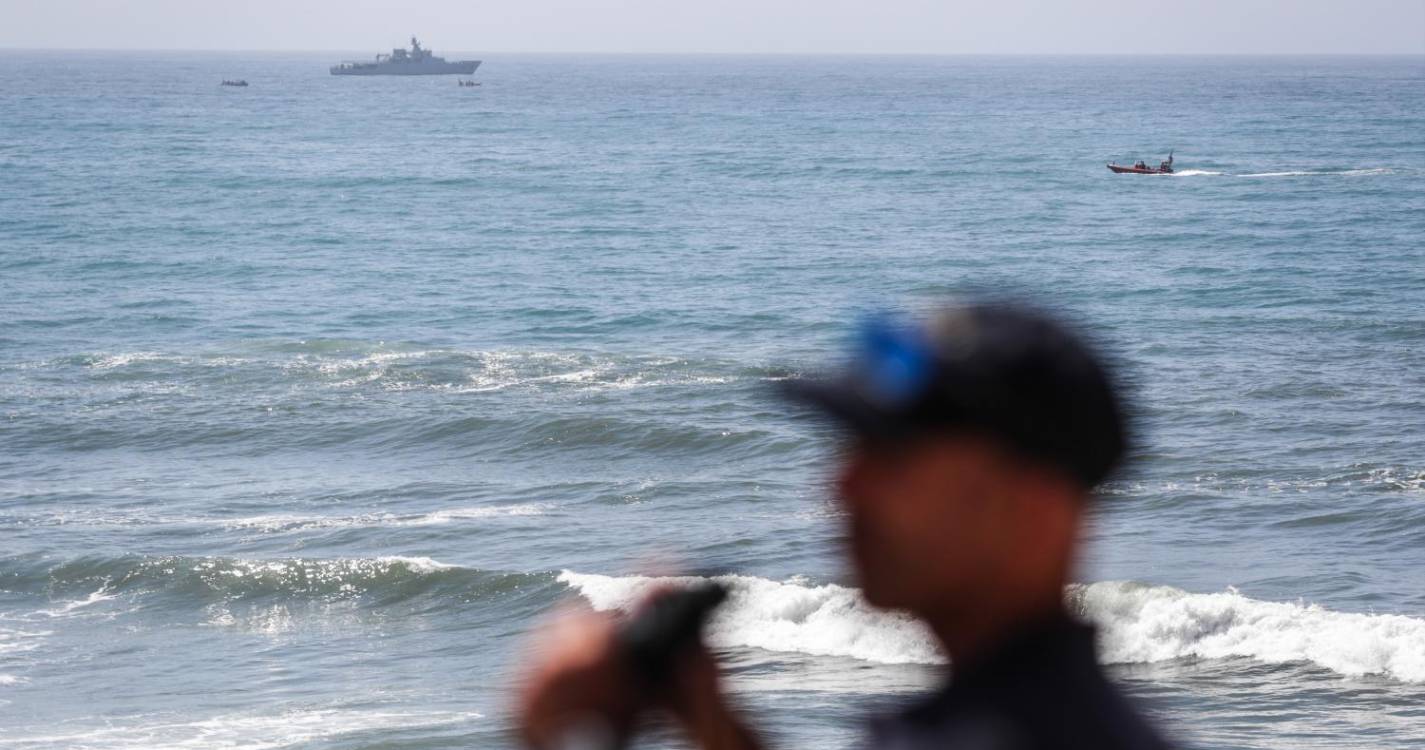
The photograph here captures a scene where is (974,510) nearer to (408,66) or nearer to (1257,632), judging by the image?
(1257,632)

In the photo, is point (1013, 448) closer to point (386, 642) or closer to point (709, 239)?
point (386, 642)

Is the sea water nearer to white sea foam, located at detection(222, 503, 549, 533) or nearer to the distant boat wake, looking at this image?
white sea foam, located at detection(222, 503, 549, 533)

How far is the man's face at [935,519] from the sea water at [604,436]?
49 millimetres

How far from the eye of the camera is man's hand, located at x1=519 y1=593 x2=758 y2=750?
121cm

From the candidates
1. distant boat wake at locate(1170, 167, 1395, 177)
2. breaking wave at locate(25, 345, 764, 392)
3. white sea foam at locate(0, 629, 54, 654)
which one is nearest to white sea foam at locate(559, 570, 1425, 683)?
white sea foam at locate(0, 629, 54, 654)

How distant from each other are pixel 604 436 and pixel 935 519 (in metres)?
21.0

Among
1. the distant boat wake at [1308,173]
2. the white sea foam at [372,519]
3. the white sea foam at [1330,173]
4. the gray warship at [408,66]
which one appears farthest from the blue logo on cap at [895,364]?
the gray warship at [408,66]

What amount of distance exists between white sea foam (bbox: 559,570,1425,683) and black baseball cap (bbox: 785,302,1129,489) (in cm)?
1103

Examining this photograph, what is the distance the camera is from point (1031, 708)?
1245 mm

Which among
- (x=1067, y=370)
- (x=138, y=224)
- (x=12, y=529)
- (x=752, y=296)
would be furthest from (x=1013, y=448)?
(x=138, y=224)

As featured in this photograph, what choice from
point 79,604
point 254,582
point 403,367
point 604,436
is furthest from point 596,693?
point 403,367

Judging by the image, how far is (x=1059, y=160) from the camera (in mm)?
71938

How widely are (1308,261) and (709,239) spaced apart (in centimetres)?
1622

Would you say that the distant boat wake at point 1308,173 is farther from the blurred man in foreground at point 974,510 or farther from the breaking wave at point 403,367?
the blurred man in foreground at point 974,510
